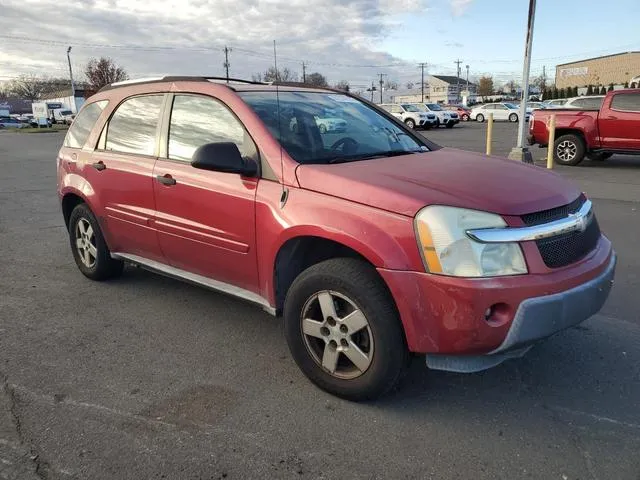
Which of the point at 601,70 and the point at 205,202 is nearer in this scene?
the point at 205,202

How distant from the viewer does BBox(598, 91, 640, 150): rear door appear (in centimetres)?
1209

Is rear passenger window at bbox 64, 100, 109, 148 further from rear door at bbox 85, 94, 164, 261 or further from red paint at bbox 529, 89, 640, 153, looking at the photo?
red paint at bbox 529, 89, 640, 153

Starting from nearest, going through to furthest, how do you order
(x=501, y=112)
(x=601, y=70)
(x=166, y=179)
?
(x=166, y=179) < (x=501, y=112) < (x=601, y=70)

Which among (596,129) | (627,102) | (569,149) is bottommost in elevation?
(569,149)

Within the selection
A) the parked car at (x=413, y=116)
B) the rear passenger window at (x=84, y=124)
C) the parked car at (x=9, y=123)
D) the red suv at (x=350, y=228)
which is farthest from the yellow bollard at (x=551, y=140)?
the parked car at (x=9, y=123)

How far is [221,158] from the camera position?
322cm

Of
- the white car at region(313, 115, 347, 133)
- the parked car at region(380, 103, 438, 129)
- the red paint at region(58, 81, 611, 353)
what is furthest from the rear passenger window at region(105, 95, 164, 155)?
the parked car at region(380, 103, 438, 129)

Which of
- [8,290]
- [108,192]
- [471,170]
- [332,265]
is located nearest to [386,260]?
[332,265]

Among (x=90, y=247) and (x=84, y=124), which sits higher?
(x=84, y=124)

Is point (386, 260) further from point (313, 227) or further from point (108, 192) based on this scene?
point (108, 192)

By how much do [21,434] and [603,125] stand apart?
13120mm

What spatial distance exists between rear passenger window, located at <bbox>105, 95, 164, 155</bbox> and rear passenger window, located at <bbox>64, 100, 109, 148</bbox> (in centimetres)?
30

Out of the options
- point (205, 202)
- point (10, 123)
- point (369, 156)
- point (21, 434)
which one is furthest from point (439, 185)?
point (10, 123)

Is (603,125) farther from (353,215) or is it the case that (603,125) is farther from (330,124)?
(353,215)
